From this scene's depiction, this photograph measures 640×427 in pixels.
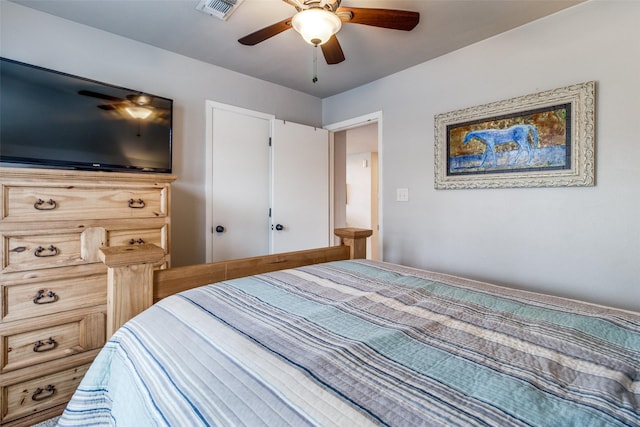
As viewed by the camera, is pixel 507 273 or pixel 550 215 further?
pixel 507 273

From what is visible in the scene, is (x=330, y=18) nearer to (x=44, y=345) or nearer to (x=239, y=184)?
(x=239, y=184)

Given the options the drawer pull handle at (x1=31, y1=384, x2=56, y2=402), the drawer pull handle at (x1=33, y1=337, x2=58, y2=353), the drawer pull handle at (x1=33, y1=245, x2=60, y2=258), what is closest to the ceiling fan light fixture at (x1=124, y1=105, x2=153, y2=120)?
the drawer pull handle at (x1=33, y1=245, x2=60, y2=258)

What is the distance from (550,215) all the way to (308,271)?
1.71 metres

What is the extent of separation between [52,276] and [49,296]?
108mm

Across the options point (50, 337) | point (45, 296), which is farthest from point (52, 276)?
point (50, 337)

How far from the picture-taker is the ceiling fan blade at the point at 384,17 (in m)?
1.52

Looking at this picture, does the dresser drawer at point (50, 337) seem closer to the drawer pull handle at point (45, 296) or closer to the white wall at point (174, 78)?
the drawer pull handle at point (45, 296)

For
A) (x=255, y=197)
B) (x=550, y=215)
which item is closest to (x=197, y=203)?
(x=255, y=197)

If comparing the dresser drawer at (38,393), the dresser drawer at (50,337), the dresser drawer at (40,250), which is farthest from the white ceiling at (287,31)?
the dresser drawer at (38,393)

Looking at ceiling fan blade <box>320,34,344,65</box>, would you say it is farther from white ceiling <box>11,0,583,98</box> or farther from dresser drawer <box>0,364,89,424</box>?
dresser drawer <box>0,364,89,424</box>

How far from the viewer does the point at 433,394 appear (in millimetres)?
573

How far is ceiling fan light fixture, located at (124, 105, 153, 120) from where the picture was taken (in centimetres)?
210

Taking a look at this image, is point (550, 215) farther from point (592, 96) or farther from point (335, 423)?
point (335, 423)

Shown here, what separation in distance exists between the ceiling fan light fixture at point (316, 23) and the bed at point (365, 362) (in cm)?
129
